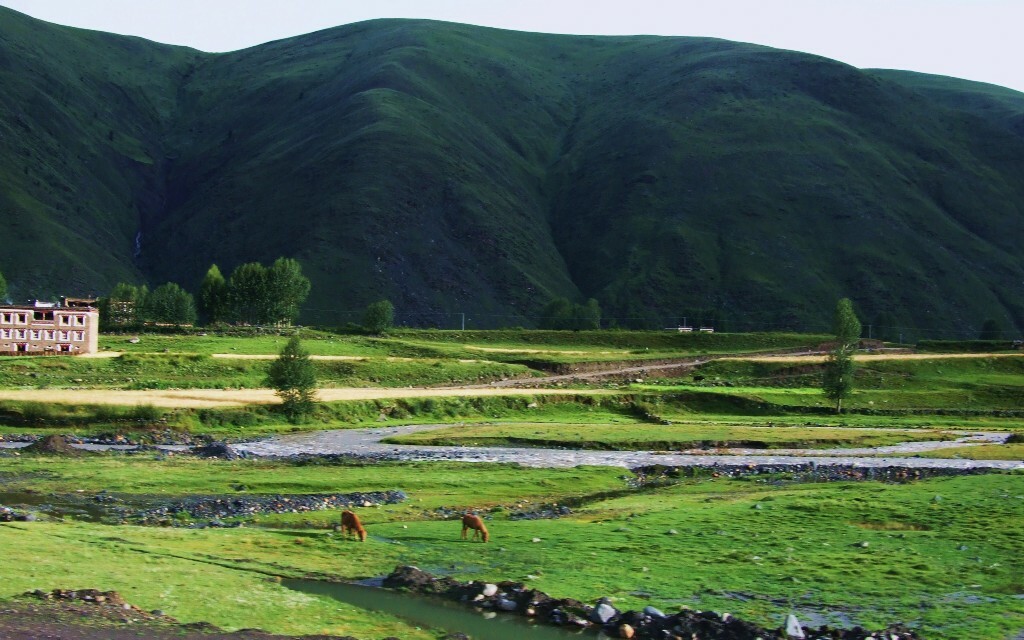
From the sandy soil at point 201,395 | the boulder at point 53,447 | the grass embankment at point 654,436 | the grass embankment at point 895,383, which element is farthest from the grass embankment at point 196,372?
the boulder at point 53,447

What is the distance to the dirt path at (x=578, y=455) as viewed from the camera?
6506 cm

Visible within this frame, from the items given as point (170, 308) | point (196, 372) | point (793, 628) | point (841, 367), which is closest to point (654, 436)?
point (841, 367)

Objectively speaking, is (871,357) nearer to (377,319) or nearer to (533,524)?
(377,319)

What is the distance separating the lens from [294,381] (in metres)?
83.4

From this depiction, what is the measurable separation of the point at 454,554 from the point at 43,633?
558 inches

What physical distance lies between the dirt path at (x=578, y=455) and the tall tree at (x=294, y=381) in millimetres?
6231

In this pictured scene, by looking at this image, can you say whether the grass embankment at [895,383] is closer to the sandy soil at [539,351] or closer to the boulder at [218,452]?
the sandy soil at [539,351]

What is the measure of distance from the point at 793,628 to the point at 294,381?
61068 millimetres

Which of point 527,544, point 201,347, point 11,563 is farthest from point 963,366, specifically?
point 11,563

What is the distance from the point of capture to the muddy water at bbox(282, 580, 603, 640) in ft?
91.1

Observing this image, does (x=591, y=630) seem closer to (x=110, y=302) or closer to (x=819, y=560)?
(x=819, y=560)

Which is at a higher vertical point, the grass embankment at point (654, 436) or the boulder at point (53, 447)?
the grass embankment at point (654, 436)

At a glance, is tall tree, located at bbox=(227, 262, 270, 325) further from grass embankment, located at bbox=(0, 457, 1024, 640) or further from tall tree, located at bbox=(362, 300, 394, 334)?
grass embankment, located at bbox=(0, 457, 1024, 640)

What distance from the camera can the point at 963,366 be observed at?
140m
